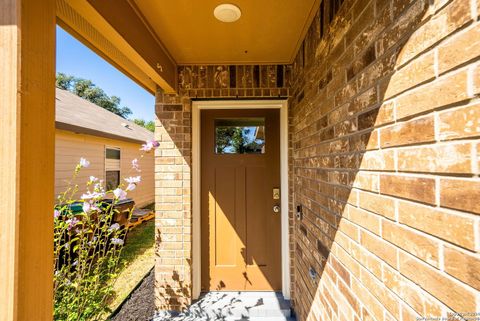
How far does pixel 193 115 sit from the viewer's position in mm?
2605

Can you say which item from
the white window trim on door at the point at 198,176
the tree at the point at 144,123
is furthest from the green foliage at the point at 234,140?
the tree at the point at 144,123

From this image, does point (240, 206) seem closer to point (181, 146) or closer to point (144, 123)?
point (181, 146)

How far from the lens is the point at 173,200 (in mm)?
2523

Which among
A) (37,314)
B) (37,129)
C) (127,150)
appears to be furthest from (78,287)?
(127,150)

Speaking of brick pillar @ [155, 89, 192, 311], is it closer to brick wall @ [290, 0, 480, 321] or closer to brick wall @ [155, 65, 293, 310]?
brick wall @ [155, 65, 293, 310]

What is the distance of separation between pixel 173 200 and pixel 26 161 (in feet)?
6.05

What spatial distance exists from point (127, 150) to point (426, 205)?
27.6 feet

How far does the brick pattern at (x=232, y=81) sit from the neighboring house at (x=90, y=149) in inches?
48.7

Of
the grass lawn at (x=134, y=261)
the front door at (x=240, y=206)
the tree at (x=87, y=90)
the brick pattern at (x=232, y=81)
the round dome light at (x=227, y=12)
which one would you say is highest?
the tree at (x=87, y=90)

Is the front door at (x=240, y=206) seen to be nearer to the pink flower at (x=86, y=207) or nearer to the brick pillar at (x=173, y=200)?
the brick pillar at (x=173, y=200)

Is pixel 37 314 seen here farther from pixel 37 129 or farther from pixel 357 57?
pixel 357 57

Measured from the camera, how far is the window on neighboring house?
6711mm

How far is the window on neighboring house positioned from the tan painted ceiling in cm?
546

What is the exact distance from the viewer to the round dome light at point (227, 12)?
1.57m
